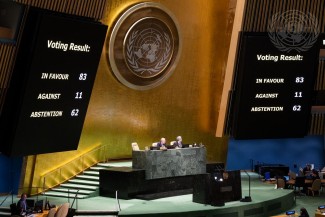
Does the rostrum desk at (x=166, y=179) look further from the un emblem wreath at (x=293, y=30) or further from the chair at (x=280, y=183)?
the un emblem wreath at (x=293, y=30)

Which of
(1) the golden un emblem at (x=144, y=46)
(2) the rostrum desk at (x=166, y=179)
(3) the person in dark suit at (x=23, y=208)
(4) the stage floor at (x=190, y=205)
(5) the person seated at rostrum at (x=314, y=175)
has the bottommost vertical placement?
(3) the person in dark suit at (x=23, y=208)

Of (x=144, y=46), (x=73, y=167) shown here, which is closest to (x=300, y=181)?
(x=144, y=46)

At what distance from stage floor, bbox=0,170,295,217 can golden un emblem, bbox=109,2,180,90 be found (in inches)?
195

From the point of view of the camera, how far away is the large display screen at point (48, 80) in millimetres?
15125

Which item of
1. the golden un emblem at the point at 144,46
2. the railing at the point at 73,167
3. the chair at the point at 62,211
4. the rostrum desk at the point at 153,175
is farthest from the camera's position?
the golden un emblem at the point at 144,46

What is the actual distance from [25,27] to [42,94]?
1787mm

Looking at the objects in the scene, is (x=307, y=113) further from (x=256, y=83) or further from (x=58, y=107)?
(x=58, y=107)

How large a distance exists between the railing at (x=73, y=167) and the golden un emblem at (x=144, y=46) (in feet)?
8.92

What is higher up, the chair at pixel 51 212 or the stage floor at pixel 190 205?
the stage floor at pixel 190 205

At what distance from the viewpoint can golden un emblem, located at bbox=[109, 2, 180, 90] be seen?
21.2m

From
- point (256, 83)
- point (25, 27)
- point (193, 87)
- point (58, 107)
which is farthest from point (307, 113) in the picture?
point (25, 27)

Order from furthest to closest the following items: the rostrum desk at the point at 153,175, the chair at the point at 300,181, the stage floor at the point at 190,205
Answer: the chair at the point at 300,181 → the rostrum desk at the point at 153,175 → the stage floor at the point at 190,205

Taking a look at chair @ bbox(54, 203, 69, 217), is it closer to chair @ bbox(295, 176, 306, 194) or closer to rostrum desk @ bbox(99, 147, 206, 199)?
rostrum desk @ bbox(99, 147, 206, 199)

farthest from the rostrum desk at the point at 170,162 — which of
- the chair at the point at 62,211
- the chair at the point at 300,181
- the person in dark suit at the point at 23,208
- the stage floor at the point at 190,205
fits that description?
the person in dark suit at the point at 23,208
